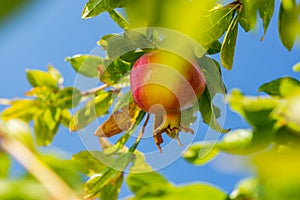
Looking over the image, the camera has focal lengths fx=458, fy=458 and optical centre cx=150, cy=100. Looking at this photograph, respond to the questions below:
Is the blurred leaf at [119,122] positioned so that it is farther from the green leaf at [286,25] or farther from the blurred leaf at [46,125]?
the blurred leaf at [46,125]

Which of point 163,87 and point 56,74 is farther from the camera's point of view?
point 56,74

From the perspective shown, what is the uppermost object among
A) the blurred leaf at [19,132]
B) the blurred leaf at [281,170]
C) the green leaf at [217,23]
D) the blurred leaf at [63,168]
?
the blurred leaf at [19,132]

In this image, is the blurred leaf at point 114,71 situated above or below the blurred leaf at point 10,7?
below

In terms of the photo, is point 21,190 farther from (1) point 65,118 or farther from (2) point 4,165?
(1) point 65,118

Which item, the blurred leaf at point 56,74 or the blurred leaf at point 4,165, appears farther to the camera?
the blurred leaf at point 56,74

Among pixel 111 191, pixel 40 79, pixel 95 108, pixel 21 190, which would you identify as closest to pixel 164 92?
A: pixel 111 191

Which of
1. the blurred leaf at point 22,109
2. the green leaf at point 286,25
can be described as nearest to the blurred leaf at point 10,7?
the green leaf at point 286,25
